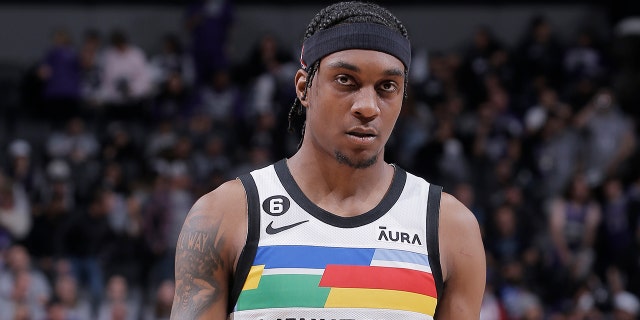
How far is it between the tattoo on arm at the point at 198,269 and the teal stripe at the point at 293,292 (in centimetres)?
19

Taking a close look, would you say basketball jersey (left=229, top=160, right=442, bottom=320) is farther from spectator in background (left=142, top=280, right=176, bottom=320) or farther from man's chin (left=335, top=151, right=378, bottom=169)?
spectator in background (left=142, top=280, right=176, bottom=320)

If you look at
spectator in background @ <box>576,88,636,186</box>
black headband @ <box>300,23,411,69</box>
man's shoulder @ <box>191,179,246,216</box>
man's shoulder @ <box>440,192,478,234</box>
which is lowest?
spectator in background @ <box>576,88,636,186</box>

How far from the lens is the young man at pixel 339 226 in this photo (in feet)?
11.1

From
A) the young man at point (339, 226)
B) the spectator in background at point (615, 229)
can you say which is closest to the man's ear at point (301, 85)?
the young man at point (339, 226)

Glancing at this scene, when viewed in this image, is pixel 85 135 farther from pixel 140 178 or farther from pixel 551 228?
pixel 551 228

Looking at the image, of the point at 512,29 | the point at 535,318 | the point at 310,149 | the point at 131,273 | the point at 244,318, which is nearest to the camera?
the point at 244,318

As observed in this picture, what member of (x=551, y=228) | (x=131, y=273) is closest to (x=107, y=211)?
(x=131, y=273)

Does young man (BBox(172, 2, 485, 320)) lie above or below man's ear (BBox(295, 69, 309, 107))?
below

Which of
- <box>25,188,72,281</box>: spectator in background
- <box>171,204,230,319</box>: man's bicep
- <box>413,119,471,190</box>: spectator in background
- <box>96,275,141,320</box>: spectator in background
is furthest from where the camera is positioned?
<box>413,119,471,190</box>: spectator in background

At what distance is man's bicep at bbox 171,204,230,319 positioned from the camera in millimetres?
3453

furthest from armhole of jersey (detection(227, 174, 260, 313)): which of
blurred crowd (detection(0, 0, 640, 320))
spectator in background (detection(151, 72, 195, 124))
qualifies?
spectator in background (detection(151, 72, 195, 124))

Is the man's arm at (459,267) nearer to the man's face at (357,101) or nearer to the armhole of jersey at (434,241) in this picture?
the armhole of jersey at (434,241)

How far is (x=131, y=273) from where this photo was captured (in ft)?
43.4

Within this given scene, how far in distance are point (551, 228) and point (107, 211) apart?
225 inches
